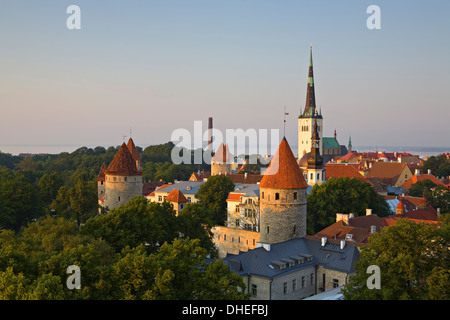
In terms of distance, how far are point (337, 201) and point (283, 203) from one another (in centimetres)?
1259

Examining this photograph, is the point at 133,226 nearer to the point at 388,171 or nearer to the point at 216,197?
the point at 216,197

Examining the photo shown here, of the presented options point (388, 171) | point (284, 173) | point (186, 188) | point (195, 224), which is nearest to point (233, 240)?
point (195, 224)

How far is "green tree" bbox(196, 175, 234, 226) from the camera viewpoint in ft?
157

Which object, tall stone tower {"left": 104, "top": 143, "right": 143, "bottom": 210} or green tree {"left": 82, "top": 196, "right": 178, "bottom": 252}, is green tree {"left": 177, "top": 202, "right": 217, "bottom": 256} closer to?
green tree {"left": 82, "top": 196, "right": 178, "bottom": 252}

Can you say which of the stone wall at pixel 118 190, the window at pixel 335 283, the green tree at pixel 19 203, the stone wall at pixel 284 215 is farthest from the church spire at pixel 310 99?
the window at pixel 335 283

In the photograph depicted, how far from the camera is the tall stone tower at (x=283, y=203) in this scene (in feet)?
101

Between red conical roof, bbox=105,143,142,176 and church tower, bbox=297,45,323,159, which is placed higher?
church tower, bbox=297,45,323,159

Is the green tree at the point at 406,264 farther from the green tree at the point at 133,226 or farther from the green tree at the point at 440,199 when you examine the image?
the green tree at the point at 440,199

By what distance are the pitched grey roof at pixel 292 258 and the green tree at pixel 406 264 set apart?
7.25 meters

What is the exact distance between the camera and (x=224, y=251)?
3959 cm

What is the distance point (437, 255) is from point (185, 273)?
33.8ft

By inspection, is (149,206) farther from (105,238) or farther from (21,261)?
(21,261)

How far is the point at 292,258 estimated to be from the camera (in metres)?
26.2

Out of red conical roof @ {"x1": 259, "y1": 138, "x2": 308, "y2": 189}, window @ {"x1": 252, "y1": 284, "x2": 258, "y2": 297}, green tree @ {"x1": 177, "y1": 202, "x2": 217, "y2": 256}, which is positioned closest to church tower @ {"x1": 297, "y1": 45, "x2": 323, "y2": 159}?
red conical roof @ {"x1": 259, "y1": 138, "x2": 308, "y2": 189}
